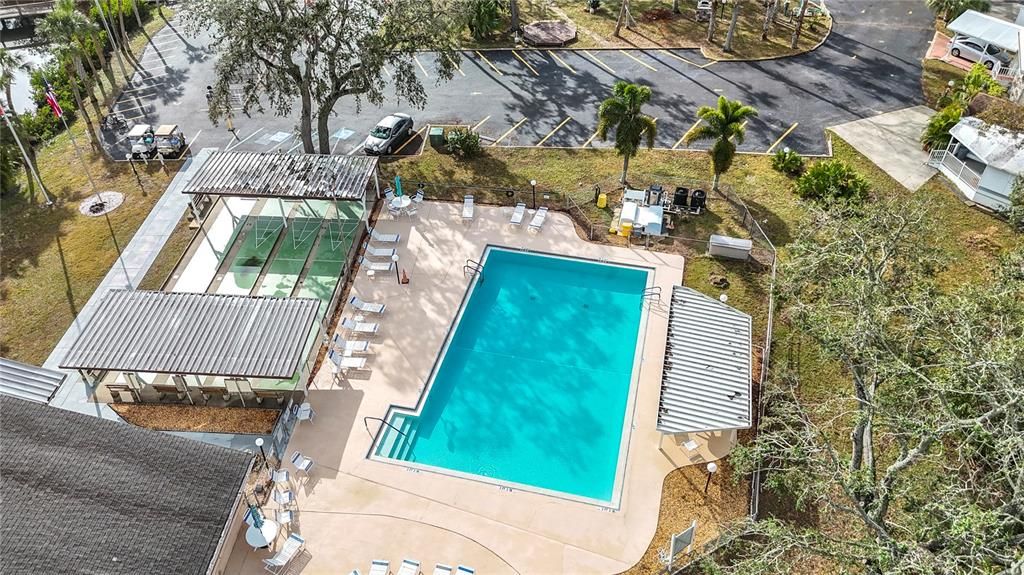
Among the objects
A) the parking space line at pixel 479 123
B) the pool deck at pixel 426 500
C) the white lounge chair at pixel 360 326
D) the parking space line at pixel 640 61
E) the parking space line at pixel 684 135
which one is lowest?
the pool deck at pixel 426 500

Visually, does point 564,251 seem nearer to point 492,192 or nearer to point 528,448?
point 492,192

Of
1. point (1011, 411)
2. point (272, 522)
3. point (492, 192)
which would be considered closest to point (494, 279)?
point (492, 192)

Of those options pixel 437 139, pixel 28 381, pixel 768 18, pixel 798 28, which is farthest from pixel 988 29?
pixel 28 381

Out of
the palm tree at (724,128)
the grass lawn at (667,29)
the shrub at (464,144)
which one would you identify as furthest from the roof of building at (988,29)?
the shrub at (464,144)

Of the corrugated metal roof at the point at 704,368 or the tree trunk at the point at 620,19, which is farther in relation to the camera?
the tree trunk at the point at 620,19

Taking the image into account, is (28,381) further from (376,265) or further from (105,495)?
(376,265)

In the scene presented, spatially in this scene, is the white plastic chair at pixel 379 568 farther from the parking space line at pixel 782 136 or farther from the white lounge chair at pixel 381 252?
the parking space line at pixel 782 136
